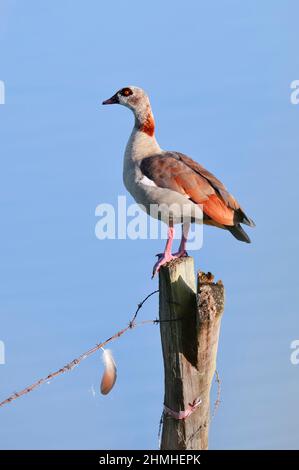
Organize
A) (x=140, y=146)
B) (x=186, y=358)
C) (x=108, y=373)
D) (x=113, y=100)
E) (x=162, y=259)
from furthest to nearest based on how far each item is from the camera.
A: (x=113, y=100)
(x=140, y=146)
(x=162, y=259)
(x=108, y=373)
(x=186, y=358)

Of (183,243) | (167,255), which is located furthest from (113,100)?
(167,255)

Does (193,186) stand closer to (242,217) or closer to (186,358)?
(242,217)

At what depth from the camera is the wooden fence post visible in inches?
240

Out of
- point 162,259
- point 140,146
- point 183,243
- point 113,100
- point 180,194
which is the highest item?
point 113,100

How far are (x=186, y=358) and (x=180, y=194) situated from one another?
1967 millimetres

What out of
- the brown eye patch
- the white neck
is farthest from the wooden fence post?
the brown eye patch

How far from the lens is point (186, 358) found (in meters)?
6.12

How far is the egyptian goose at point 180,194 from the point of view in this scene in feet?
24.9

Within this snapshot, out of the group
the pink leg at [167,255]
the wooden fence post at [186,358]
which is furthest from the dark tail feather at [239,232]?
the wooden fence post at [186,358]

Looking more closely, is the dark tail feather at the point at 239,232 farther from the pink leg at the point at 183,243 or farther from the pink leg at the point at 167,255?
the pink leg at the point at 167,255

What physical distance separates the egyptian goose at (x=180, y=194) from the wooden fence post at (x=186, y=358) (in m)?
1.10

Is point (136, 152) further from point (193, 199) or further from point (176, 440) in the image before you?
point (176, 440)

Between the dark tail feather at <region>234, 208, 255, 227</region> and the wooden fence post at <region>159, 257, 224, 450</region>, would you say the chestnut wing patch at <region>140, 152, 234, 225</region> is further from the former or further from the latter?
the wooden fence post at <region>159, 257, 224, 450</region>
